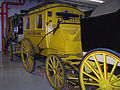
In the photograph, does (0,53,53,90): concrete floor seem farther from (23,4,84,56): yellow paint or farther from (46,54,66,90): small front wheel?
(23,4,84,56): yellow paint

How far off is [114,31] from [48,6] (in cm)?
198

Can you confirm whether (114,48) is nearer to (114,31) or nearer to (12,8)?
(114,31)

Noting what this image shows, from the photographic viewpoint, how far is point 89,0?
846cm

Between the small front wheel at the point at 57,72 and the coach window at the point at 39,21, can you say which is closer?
the small front wheel at the point at 57,72

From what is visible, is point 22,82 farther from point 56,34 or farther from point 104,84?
point 104,84

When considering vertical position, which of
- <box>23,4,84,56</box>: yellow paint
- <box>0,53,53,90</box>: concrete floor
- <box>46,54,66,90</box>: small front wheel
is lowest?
<box>0,53,53,90</box>: concrete floor

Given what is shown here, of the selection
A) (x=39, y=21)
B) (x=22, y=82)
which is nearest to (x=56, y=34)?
(x=39, y=21)

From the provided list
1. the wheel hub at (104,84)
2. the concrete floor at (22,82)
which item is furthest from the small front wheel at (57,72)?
the wheel hub at (104,84)

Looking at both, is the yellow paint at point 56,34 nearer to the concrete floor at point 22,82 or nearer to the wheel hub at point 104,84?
the concrete floor at point 22,82

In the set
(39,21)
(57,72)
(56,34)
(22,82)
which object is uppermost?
(39,21)

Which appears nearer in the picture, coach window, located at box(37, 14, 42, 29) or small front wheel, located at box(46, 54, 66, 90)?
small front wheel, located at box(46, 54, 66, 90)

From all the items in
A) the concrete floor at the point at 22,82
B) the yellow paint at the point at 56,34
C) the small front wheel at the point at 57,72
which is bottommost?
the concrete floor at the point at 22,82

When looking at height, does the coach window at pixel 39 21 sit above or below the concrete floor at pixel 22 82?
Answer: above

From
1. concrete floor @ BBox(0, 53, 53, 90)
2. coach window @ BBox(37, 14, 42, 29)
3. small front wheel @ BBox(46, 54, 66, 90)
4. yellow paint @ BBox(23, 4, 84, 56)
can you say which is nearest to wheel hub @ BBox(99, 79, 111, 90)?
small front wheel @ BBox(46, 54, 66, 90)
